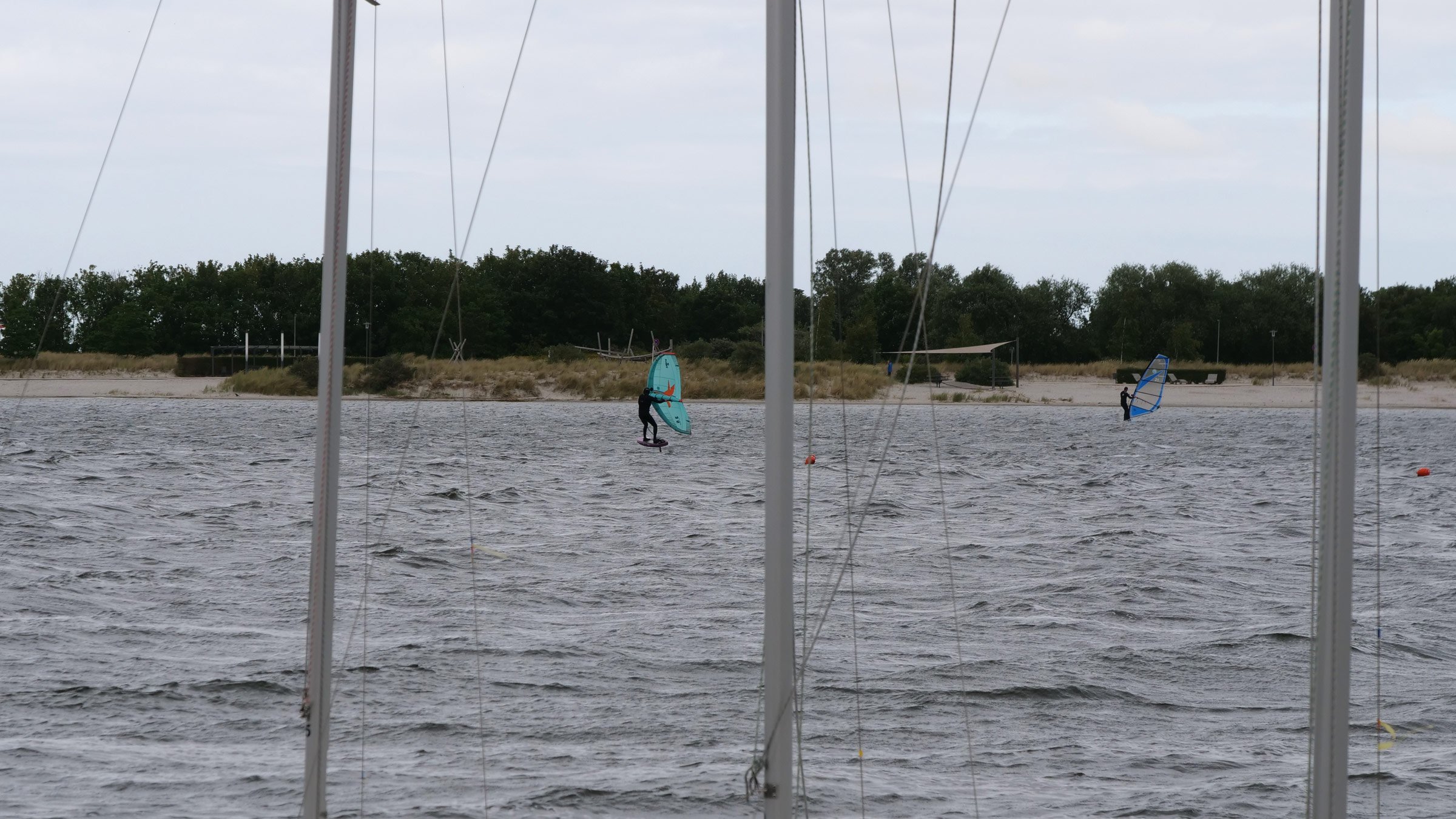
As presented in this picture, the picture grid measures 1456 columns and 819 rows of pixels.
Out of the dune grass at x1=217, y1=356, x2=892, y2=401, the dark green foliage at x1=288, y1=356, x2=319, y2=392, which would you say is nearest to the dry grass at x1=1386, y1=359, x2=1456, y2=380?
the dune grass at x1=217, y1=356, x2=892, y2=401

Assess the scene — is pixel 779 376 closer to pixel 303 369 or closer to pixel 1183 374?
pixel 1183 374

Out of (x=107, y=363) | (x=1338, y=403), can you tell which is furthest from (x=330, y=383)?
(x=107, y=363)

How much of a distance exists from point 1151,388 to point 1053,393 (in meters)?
8.47

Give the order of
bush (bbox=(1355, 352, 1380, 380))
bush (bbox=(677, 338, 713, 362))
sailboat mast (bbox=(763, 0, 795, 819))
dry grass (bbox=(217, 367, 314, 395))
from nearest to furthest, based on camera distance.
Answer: sailboat mast (bbox=(763, 0, 795, 819))
bush (bbox=(1355, 352, 1380, 380))
dry grass (bbox=(217, 367, 314, 395))
bush (bbox=(677, 338, 713, 362))

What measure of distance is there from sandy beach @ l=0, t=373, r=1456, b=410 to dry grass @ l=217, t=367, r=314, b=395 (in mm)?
401

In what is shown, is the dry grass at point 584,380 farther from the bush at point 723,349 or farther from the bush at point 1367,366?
the bush at point 1367,366

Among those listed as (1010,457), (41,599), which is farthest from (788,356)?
(1010,457)

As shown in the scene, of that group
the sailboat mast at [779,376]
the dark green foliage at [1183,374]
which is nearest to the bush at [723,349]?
the dark green foliage at [1183,374]

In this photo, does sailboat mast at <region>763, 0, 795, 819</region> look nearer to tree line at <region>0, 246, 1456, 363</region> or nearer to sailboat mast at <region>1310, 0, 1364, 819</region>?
sailboat mast at <region>1310, 0, 1364, 819</region>

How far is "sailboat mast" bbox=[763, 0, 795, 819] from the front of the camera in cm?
443

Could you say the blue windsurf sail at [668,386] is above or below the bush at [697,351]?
below

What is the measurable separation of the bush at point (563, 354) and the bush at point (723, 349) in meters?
7.41

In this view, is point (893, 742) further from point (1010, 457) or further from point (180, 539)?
point (1010, 457)

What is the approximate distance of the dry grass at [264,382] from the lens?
2822 inches
